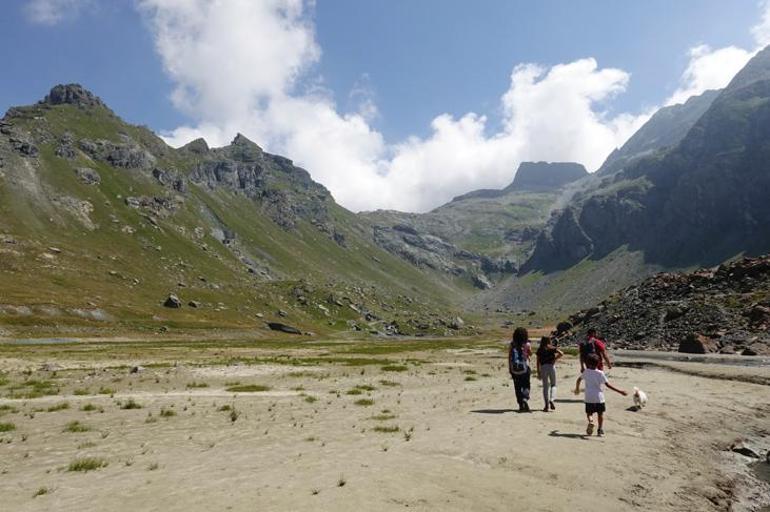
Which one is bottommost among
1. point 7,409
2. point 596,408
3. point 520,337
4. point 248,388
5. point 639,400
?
point 248,388

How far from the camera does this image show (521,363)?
85.5 feet

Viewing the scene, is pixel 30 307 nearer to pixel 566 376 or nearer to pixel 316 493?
pixel 566 376

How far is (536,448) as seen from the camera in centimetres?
1884

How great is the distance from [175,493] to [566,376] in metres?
40.9

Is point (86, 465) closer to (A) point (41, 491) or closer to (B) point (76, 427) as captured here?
(A) point (41, 491)

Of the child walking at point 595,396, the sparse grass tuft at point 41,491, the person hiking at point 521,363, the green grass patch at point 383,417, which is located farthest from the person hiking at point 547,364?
the sparse grass tuft at point 41,491

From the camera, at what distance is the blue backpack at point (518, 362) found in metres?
26.1

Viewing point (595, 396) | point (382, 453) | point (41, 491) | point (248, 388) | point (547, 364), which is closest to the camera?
point (41, 491)

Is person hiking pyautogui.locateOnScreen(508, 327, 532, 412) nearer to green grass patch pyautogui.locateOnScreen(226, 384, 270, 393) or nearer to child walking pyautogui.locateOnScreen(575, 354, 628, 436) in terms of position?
child walking pyautogui.locateOnScreen(575, 354, 628, 436)

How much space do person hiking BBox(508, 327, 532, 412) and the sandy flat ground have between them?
1.23m

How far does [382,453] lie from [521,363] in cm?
1067

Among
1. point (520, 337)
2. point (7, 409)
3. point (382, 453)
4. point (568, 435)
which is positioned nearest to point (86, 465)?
point (382, 453)

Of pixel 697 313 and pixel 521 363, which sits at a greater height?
pixel 697 313

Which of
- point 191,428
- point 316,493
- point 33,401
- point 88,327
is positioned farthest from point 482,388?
point 88,327
